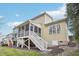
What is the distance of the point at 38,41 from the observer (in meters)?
4.52

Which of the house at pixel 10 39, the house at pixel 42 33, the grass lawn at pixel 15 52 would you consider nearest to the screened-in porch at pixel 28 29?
the house at pixel 42 33

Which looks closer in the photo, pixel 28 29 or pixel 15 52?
pixel 15 52

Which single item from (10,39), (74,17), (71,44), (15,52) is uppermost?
(74,17)

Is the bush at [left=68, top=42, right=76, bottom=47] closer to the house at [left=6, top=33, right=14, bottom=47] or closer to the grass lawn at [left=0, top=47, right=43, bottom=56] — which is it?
the grass lawn at [left=0, top=47, right=43, bottom=56]

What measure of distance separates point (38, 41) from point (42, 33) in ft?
0.56

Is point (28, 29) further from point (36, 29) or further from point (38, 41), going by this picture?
point (38, 41)

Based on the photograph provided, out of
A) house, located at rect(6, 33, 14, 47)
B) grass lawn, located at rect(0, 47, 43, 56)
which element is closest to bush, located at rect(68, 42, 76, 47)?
grass lawn, located at rect(0, 47, 43, 56)

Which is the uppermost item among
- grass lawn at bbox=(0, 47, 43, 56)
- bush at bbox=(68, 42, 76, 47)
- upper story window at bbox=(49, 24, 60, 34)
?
upper story window at bbox=(49, 24, 60, 34)

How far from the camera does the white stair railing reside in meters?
4.50

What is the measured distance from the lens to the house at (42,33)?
4.45m

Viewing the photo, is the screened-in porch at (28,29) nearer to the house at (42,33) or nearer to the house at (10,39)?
the house at (42,33)

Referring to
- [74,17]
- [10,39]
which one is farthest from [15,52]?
[74,17]

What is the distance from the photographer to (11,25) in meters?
4.42

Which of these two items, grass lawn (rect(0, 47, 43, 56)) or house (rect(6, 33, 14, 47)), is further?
house (rect(6, 33, 14, 47))
